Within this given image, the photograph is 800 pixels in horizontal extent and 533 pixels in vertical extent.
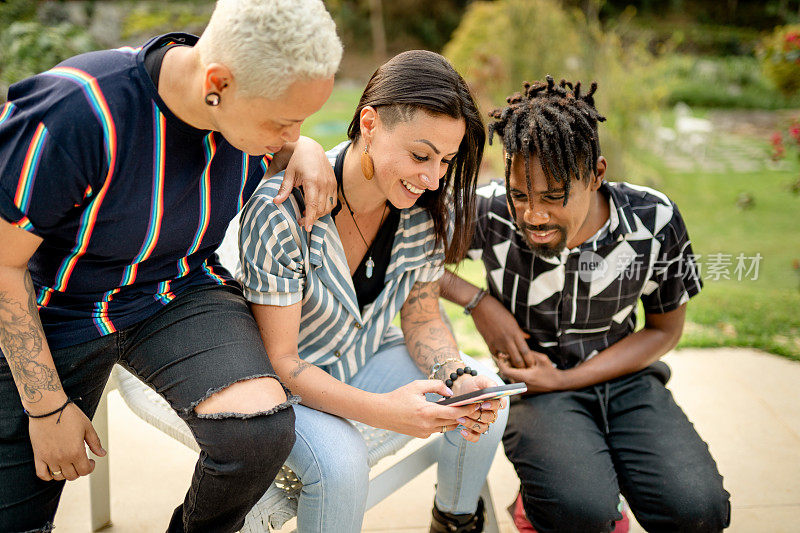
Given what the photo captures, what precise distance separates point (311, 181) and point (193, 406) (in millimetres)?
615

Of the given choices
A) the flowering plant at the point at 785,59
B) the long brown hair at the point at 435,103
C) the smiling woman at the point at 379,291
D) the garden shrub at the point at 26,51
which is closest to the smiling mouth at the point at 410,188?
the smiling woman at the point at 379,291

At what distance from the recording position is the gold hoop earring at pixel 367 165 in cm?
184

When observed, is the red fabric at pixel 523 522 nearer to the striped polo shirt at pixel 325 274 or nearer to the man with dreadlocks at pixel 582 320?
the man with dreadlocks at pixel 582 320

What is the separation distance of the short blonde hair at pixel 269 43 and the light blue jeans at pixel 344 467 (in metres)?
0.81

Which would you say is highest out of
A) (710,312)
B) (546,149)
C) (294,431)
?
(546,149)

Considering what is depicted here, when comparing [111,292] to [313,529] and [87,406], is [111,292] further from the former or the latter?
[313,529]

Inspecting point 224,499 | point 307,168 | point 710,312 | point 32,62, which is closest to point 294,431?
point 224,499

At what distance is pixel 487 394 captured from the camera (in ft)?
5.39

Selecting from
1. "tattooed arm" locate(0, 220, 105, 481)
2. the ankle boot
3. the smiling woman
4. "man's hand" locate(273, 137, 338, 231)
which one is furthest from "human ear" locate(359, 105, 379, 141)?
the ankle boot

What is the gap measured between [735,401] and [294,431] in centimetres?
225

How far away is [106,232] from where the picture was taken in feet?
5.13

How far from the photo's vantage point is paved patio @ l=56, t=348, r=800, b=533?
2.36 metres

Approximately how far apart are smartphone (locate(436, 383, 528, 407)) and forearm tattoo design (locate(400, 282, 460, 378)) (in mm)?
321

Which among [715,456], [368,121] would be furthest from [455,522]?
[715,456]
